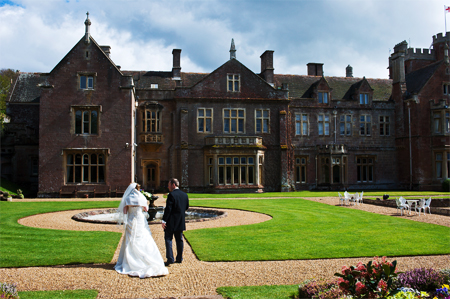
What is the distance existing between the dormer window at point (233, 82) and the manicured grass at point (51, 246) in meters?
22.5

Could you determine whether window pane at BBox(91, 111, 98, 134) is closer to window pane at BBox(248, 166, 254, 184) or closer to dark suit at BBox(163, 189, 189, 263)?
window pane at BBox(248, 166, 254, 184)

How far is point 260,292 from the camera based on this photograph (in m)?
6.38

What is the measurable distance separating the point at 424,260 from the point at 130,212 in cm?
672

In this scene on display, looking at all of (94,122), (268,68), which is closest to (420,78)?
(268,68)

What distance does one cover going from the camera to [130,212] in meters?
8.20

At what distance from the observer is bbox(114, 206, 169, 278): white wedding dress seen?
25.0 ft

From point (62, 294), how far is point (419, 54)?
153 feet

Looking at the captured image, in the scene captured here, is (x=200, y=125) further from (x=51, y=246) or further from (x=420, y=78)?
(x=51, y=246)

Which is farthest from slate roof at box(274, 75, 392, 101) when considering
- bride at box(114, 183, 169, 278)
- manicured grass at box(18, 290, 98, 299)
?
manicured grass at box(18, 290, 98, 299)

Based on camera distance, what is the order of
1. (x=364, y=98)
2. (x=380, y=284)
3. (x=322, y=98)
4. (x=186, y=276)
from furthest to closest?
(x=364, y=98) → (x=322, y=98) → (x=186, y=276) → (x=380, y=284)

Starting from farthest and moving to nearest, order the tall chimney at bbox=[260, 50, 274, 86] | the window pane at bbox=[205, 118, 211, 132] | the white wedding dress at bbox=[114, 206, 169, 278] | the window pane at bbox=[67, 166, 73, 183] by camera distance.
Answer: the tall chimney at bbox=[260, 50, 274, 86] < the window pane at bbox=[205, 118, 211, 132] < the window pane at bbox=[67, 166, 73, 183] < the white wedding dress at bbox=[114, 206, 169, 278]

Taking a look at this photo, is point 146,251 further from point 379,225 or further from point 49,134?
point 49,134

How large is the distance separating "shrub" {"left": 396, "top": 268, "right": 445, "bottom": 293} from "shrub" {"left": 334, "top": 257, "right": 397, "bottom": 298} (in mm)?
394

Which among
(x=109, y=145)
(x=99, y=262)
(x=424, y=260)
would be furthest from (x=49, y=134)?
(x=424, y=260)
